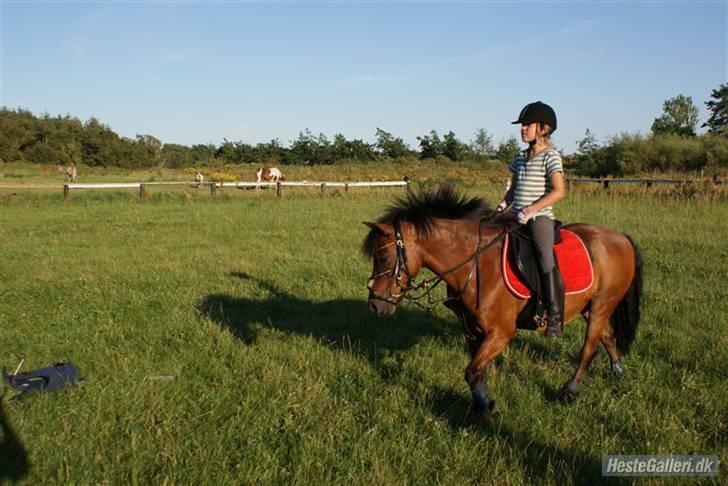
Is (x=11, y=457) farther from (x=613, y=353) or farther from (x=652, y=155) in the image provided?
(x=652, y=155)

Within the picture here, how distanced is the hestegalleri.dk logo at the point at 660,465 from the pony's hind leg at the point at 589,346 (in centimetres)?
103

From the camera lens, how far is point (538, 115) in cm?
468

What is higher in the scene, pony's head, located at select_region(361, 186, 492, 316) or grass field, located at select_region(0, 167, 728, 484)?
pony's head, located at select_region(361, 186, 492, 316)

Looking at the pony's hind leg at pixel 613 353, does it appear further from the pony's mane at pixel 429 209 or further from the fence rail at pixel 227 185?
the fence rail at pixel 227 185

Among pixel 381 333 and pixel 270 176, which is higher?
pixel 270 176

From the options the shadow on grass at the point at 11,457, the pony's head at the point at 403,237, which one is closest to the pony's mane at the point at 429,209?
the pony's head at the point at 403,237

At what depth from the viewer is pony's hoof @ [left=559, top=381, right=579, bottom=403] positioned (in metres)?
4.81

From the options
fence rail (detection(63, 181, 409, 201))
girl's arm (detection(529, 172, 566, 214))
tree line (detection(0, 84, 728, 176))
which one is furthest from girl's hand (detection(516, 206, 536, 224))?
tree line (detection(0, 84, 728, 176))

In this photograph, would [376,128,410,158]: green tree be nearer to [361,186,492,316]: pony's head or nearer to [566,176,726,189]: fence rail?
[566,176,726,189]: fence rail

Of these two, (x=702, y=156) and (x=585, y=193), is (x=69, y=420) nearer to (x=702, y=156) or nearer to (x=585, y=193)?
(x=585, y=193)

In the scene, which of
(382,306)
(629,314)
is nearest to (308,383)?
(382,306)

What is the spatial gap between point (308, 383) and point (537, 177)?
118 inches

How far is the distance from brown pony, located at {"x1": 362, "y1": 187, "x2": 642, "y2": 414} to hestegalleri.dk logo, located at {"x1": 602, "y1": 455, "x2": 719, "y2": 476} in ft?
3.37

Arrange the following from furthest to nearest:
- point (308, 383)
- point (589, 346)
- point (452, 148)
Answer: point (452, 148), point (589, 346), point (308, 383)
